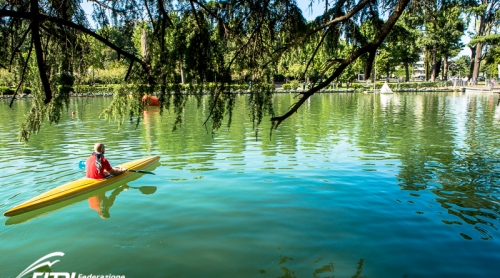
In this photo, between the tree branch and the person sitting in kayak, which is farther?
the person sitting in kayak

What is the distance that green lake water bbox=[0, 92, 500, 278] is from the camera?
14.7 ft

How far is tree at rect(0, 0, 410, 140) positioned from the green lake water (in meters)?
0.83

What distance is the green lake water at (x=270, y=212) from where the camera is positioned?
4.47 metres

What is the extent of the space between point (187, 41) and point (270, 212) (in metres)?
2.90

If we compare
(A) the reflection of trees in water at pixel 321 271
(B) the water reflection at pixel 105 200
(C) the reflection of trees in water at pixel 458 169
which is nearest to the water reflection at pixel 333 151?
(C) the reflection of trees in water at pixel 458 169

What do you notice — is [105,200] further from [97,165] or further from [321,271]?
[321,271]

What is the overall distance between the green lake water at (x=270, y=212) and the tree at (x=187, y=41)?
831 millimetres

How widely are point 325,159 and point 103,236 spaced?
5.77 meters

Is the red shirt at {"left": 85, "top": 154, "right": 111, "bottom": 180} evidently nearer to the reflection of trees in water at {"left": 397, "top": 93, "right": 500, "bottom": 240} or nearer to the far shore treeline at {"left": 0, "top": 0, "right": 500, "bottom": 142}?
the far shore treeline at {"left": 0, "top": 0, "right": 500, "bottom": 142}

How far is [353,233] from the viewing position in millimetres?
5188

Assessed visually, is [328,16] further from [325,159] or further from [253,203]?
[325,159]

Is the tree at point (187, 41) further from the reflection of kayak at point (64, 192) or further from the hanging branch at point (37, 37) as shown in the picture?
the reflection of kayak at point (64, 192)

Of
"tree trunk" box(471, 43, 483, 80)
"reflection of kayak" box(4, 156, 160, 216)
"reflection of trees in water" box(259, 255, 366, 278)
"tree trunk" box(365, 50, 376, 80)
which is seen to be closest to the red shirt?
"reflection of kayak" box(4, 156, 160, 216)

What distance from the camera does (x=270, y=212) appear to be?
5.96m
